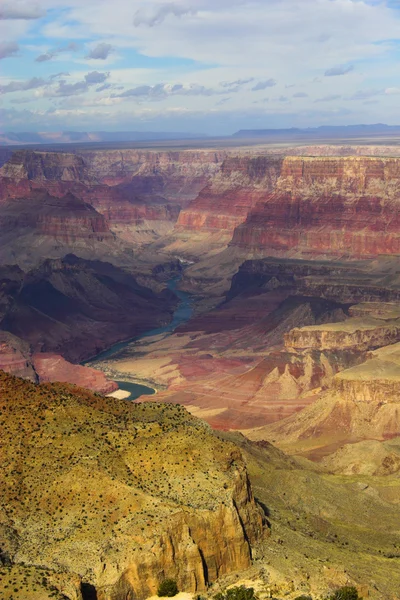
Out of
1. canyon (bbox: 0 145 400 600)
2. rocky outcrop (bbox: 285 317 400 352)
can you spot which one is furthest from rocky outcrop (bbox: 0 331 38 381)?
rocky outcrop (bbox: 285 317 400 352)

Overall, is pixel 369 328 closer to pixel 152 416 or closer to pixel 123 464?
pixel 152 416

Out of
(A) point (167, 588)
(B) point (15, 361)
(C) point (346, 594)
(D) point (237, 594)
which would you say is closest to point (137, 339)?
(B) point (15, 361)

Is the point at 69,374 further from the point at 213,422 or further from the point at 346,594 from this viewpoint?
the point at 346,594

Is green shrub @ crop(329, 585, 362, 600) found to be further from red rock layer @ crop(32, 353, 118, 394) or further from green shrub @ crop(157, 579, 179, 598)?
red rock layer @ crop(32, 353, 118, 394)

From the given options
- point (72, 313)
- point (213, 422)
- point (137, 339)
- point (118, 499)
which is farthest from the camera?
point (72, 313)

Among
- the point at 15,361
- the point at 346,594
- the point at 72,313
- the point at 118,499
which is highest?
the point at 118,499

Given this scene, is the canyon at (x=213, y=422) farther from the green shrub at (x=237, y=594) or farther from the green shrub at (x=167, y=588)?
the green shrub at (x=237, y=594)

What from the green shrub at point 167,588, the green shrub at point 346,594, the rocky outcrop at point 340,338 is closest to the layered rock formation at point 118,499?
the green shrub at point 167,588
